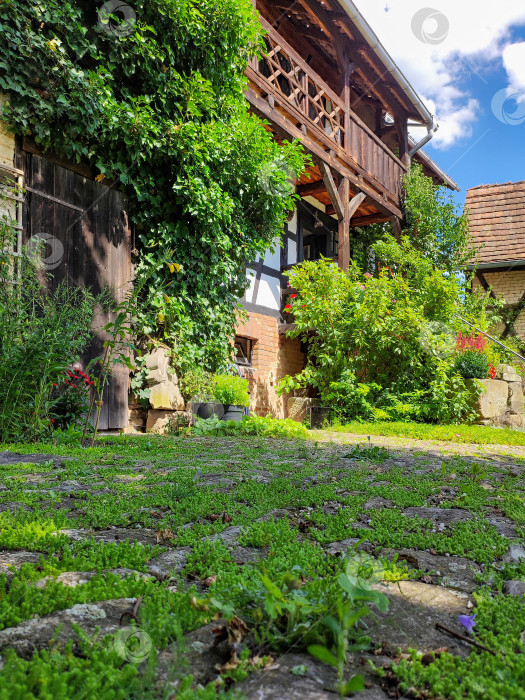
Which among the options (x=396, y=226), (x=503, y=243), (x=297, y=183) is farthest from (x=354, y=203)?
(x=503, y=243)

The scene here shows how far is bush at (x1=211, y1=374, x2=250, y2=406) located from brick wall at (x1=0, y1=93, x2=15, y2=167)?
10.2 feet

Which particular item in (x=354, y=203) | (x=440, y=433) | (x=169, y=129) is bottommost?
(x=440, y=433)

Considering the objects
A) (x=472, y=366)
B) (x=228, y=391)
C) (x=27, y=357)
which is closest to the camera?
(x=27, y=357)

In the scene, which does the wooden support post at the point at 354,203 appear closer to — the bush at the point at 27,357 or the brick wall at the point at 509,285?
the brick wall at the point at 509,285

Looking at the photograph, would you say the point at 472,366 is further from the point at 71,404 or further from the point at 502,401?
the point at 71,404

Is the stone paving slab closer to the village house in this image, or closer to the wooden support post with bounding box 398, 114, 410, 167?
the village house

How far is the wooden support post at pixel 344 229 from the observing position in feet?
30.1

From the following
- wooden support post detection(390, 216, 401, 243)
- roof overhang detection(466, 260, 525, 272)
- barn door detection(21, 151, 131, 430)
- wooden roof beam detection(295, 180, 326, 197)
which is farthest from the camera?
roof overhang detection(466, 260, 525, 272)

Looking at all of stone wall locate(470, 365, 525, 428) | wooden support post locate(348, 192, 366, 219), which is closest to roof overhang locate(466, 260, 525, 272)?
wooden support post locate(348, 192, 366, 219)

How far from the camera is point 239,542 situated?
149cm

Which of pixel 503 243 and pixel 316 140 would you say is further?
pixel 503 243

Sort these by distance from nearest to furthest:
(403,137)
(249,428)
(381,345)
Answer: (249,428) → (381,345) → (403,137)

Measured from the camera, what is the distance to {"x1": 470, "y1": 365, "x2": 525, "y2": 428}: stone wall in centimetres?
786

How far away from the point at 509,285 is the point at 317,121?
8.14m
